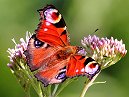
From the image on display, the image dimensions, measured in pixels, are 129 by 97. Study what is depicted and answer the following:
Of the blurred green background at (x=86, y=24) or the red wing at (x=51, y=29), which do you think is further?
the blurred green background at (x=86, y=24)

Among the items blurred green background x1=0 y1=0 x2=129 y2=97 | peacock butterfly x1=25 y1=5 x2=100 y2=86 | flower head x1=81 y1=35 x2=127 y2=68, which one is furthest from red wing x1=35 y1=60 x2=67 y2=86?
blurred green background x1=0 y1=0 x2=129 y2=97

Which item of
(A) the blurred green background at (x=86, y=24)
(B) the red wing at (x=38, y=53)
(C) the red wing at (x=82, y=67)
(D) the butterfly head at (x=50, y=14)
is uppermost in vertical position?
(D) the butterfly head at (x=50, y=14)

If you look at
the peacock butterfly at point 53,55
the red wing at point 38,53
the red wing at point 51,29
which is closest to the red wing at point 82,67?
the peacock butterfly at point 53,55

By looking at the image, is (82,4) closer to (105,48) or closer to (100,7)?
(100,7)

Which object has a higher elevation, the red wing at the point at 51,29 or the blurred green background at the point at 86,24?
the red wing at the point at 51,29

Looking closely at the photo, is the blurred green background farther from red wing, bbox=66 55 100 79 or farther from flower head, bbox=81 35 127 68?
red wing, bbox=66 55 100 79

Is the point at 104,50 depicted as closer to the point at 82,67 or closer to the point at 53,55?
the point at 53,55

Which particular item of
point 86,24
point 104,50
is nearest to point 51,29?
point 104,50

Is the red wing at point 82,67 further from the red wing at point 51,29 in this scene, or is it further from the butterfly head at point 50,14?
the butterfly head at point 50,14
